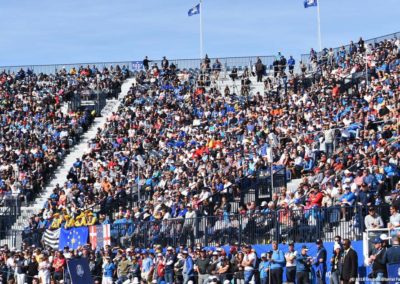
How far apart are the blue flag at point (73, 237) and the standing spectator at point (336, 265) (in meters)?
13.2

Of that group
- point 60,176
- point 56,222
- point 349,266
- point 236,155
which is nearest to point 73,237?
point 56,222

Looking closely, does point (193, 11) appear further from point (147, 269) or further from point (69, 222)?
point (147, 269)

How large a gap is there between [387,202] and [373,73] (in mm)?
16905

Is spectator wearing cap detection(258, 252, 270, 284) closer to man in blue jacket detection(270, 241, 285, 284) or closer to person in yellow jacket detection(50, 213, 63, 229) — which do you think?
man in blue jacket detection(270, 241, 285, 284)

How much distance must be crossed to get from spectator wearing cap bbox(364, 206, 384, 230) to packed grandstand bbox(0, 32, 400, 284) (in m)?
0.06

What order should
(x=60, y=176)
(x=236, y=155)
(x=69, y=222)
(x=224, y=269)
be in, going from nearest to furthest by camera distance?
(x=224, y=269), (x=69, y=222), (x=236, y=155), (x=60, y=176)

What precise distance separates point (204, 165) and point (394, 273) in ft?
59.1

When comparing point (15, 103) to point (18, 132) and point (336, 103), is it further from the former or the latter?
point (336, 103)

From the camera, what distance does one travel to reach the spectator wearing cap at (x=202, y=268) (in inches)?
1202

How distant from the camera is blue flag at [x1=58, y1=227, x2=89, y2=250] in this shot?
126 ft

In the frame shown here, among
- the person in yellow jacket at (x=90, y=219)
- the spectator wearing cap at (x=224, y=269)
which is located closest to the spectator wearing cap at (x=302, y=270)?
the spectator wearing cap at (x=224, y=269)

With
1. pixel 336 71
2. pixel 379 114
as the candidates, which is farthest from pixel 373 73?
pixel 379 114

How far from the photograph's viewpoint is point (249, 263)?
29625 millimetres

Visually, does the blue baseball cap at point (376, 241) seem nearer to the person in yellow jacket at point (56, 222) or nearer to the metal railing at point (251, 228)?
the metal railing at point (251, 228)
